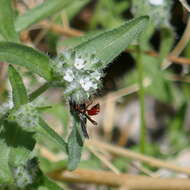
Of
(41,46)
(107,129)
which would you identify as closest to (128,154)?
(107,129)

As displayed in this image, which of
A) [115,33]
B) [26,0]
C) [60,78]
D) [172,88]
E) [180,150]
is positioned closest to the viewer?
[60,78]

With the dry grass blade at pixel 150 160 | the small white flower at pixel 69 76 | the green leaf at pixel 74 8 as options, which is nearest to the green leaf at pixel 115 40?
the small white flower at pixel 69 76

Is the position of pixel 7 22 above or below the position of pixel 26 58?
above

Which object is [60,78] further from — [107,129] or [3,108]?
[107,129]

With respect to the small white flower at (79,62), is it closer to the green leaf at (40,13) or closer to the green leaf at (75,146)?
the green leaf at (75,146)

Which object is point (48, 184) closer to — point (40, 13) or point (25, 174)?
point (25, 174)

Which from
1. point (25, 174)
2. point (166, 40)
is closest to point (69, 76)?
point (25, 174)
